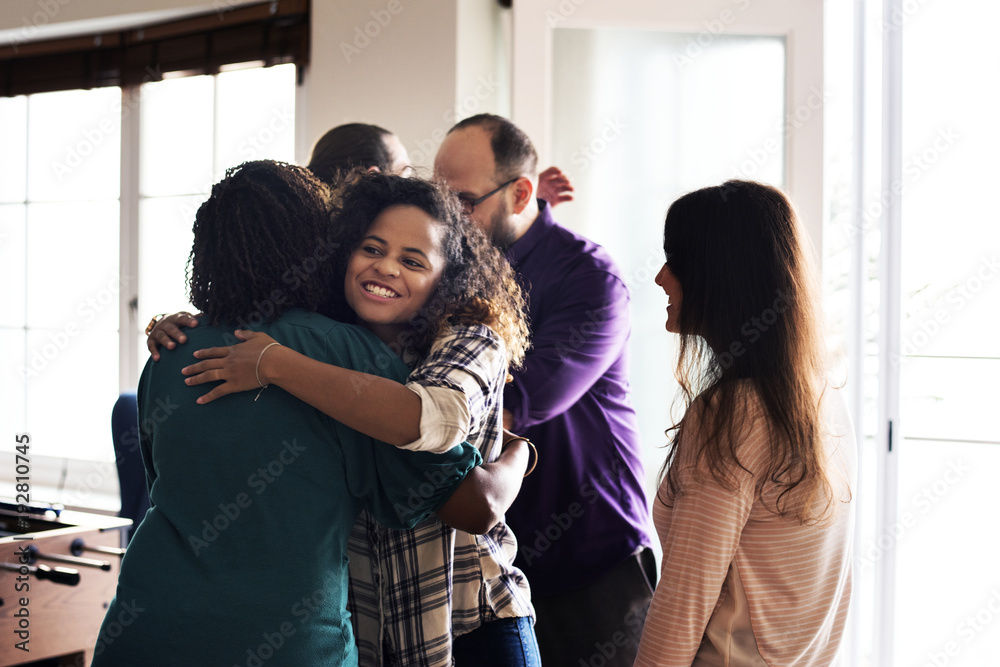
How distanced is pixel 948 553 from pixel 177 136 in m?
3.47

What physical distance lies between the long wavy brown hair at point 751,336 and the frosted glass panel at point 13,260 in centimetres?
391

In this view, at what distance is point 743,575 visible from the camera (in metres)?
1.09

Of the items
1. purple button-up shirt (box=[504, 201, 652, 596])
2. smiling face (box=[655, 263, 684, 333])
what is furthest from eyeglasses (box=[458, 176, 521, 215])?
smiling face (box=[655, 263, 684, 333])

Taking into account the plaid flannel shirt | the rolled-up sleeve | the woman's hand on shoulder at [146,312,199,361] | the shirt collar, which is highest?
the shirt collar

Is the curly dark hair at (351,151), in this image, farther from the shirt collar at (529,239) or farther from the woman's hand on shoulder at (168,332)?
the woman's hand on shoulder at (168,332)

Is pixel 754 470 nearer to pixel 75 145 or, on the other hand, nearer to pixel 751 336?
pixel 751 336

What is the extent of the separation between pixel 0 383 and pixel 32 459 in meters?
0.50

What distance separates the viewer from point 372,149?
77.9 inches

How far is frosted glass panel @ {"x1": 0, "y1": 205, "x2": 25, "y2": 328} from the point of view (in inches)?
160

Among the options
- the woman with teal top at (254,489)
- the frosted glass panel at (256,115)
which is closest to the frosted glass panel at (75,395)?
the frosted glass panel at (256,115)

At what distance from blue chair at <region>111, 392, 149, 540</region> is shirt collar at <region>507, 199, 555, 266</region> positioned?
46.4 inches

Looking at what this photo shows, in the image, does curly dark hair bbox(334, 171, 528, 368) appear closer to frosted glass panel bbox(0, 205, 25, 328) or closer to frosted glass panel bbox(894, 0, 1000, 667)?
frosted glass panel bbox(894, 0, 1000, 667)

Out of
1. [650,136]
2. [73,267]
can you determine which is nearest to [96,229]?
[73,267]

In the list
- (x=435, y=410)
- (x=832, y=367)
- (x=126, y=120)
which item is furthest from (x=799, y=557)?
(x=126, y=120)
